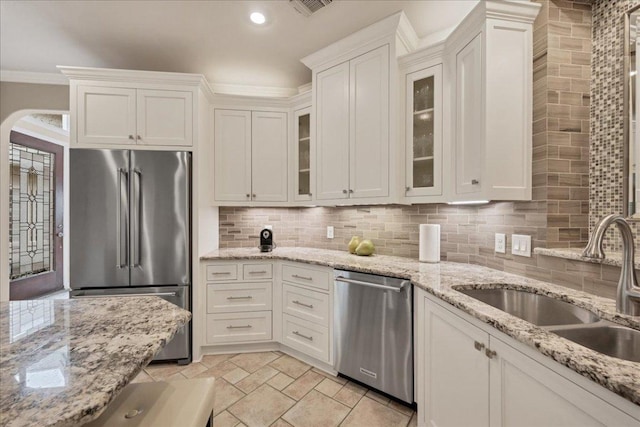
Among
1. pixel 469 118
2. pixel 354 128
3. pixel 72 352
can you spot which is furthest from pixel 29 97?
pixel 469 118

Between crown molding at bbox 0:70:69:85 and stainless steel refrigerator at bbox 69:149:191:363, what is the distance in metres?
1.33

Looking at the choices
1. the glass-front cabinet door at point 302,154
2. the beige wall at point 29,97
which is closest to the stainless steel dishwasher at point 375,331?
the glass-front cabinet door at point 302,154

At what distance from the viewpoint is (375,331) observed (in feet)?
6.69

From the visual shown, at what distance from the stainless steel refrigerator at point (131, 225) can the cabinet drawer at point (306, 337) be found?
0.87 metres

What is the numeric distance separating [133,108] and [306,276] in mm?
2077

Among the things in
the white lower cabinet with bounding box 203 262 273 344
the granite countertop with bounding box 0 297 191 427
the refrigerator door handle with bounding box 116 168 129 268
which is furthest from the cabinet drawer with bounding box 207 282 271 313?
the granite countertop with bounding box 0 297 191 427

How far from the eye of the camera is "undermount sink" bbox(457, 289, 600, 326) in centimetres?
134

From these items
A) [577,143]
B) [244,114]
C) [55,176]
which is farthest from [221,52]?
[55,176]

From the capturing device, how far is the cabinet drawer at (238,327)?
270 cm

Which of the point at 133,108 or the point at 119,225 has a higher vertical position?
the point at 133,108

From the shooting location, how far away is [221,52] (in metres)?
2.70

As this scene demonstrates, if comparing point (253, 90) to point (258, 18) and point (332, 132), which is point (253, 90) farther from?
point (332, 132)

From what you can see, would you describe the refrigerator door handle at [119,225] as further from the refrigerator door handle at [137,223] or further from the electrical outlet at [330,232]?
the electrical outlet at [330,232]

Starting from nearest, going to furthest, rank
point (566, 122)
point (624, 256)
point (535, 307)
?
point (624, 256), point (535, 307), point (566, 122)
